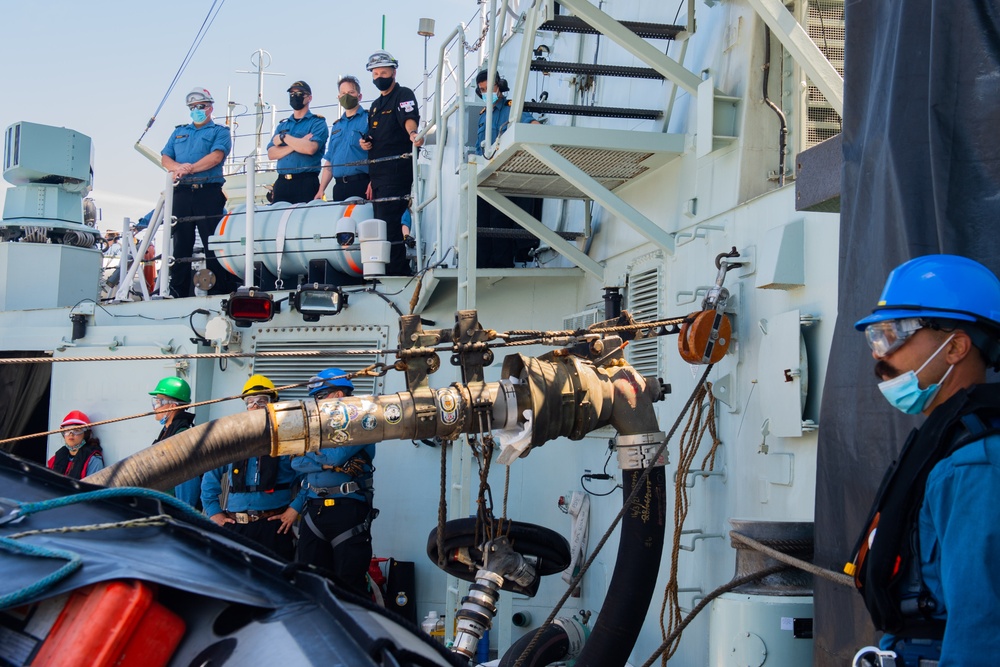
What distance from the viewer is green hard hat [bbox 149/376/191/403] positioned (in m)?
7.90

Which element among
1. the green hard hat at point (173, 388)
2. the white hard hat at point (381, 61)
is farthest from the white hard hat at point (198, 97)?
the green hard hat at point (173, 388)

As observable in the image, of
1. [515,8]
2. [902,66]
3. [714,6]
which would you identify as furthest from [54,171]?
[902,66]

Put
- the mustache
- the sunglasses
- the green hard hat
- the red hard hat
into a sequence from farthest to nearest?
the red hard hat → the green hard hat → the sunglasses → the mustache

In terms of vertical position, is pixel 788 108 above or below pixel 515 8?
below

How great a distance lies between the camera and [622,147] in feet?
19.4

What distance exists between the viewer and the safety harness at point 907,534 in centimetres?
217

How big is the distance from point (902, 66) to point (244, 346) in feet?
21.8

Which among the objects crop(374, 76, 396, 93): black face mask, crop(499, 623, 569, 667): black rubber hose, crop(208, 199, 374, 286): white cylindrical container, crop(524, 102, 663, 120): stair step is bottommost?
crop(499, 623, 569, 667): black rubber hose

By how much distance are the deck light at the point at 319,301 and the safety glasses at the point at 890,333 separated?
6341mm

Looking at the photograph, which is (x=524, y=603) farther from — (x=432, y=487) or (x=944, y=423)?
(x=944, y=423)

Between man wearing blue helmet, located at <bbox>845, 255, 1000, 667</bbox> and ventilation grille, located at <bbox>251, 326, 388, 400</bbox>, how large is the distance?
20.6 ft

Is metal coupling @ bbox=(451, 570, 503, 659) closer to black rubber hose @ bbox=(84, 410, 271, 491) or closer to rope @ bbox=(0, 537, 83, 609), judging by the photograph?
black rubber hose @ bbox=(84, 410, 271, 491)

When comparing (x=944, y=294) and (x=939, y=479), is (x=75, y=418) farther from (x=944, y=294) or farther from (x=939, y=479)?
(x=939, y=479)

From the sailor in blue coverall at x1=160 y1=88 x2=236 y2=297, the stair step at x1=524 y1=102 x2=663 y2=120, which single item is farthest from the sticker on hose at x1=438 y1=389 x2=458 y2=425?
the sailor in blue coverall at x1=160 y1=88 x2=236 y2=297
